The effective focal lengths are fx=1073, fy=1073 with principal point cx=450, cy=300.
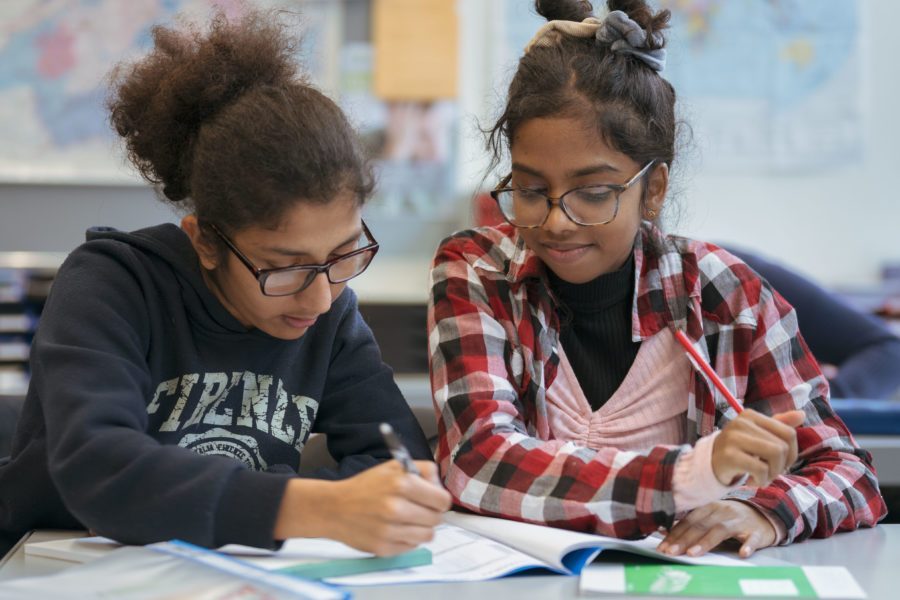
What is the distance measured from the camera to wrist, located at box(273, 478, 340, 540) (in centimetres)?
87

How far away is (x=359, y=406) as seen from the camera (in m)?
1.22

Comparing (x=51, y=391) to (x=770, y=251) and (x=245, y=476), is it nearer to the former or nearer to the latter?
(x=245, y=476)

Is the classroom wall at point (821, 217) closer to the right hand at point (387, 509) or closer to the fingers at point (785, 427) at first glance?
the fingers at point (785, 427)

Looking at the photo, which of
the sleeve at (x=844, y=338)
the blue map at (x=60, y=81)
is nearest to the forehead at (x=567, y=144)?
the sleeve at (x=844, y=338)

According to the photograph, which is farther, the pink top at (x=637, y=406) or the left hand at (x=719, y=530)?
the pink top at (x=637, y=406)

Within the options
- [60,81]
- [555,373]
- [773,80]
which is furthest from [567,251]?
[773,80]

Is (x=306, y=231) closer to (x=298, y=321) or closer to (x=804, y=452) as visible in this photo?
(x=298, y=321)

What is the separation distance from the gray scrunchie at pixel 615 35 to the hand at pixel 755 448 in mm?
509

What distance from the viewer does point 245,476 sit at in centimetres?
90

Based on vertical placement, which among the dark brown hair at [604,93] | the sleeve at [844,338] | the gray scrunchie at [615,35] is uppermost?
the gray scrunchie at [615,35]

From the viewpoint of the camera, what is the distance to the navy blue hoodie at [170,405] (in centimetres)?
89

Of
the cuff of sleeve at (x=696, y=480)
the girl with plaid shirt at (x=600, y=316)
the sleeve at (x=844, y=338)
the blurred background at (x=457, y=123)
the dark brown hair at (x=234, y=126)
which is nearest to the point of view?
the cuff of sleeve at (x=696, y=480)

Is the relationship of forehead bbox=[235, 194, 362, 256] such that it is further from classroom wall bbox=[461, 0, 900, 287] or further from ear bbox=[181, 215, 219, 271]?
classroom wall bbox=[461, 0, 900, 287]

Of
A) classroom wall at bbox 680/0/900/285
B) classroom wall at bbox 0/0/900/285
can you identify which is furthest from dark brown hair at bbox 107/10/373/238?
classroom wall at bbox 680/0/900/285
